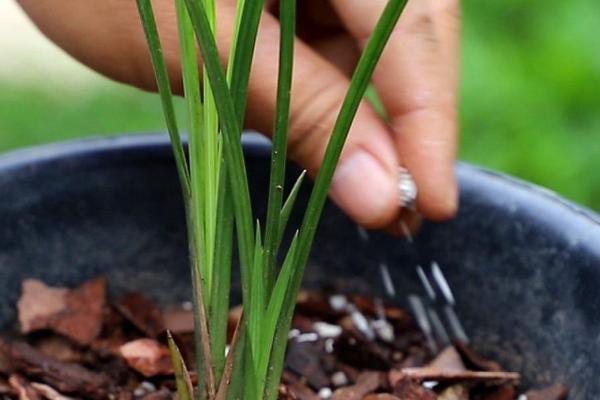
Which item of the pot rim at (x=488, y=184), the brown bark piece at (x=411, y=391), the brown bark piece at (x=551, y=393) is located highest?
the pot rim at (x=488, y=184)

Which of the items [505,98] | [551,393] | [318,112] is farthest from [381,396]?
[505,98]

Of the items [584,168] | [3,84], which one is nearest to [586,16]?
[584,168]

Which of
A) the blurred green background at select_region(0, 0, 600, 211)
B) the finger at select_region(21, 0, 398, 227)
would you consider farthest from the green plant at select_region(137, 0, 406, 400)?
the blurred green background at select_region(0, 0, 600, 211)

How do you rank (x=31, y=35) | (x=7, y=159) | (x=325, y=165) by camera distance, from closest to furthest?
(x=325, y=165), (x=7, y=159), (x=31, y=35)

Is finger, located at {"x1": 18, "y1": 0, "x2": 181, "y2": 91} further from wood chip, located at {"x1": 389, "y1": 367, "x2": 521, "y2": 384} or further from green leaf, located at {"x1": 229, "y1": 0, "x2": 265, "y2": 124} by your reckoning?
wood chip, located at {"x1": 389, "y1": 367, "x2": 521, "y2": 384}

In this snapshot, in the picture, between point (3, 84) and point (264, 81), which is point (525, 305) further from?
point (3, 84)

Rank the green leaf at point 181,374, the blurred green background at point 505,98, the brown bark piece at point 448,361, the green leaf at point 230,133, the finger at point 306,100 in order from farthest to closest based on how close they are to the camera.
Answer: the blurred green background at point 505,98 < the brown bark piece at point 448,361 < the finger at point 306,100 < the green leaf at point 181,374 < the green leaf at point 230,133

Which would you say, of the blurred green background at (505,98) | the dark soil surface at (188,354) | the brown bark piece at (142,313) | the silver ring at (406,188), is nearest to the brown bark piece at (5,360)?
the dark soil surface at (188,354)

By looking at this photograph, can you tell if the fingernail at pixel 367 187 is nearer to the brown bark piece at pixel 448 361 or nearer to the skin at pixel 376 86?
the skin at pixel 376 86
